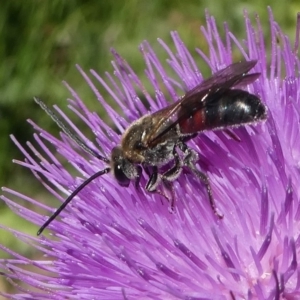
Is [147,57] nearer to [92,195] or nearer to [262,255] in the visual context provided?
[92,195]

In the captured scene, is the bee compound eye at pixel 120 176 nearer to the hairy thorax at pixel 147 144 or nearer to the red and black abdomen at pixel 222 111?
the hairy thorax at pixel 147 144

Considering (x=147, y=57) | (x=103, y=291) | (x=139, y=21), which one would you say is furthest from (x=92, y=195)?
(x=139, y=21)

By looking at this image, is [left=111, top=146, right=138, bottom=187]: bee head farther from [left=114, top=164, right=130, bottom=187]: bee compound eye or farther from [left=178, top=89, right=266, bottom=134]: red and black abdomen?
[left=178, top=89, right=266, bottom=134]: red and black abdomen

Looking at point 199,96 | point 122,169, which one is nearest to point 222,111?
point 199,96

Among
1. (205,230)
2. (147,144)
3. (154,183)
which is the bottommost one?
(205,230)

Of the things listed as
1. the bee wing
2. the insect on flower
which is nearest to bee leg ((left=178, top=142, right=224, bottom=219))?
the insect on flower

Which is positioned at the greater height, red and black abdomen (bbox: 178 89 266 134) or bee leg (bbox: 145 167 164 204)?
red and black abdomen (bbox: 178 89 266 134)

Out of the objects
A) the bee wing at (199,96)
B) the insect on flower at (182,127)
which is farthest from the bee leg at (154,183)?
the bee wing at (199,96)

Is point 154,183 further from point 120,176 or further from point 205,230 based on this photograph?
point 205,230
